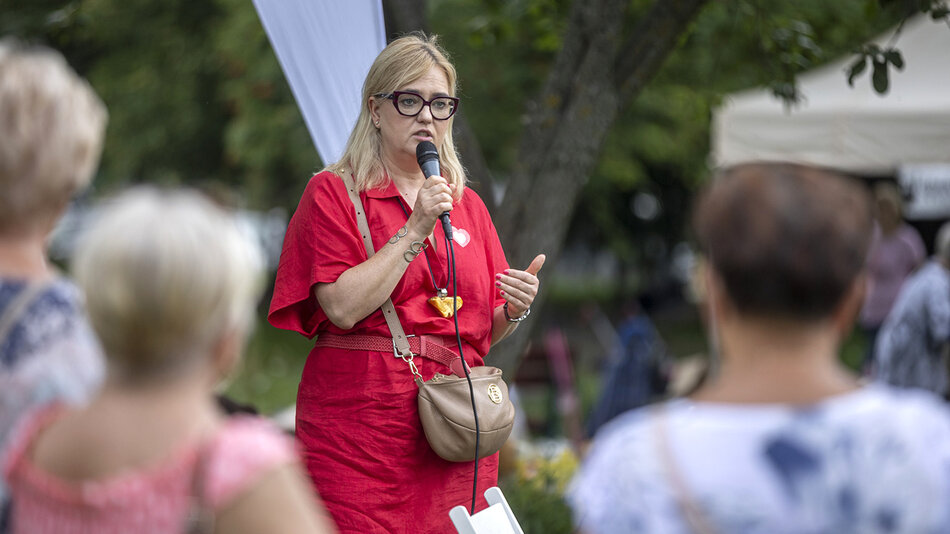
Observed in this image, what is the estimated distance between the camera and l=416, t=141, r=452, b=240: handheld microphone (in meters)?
2.93

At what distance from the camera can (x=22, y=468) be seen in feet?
5.13

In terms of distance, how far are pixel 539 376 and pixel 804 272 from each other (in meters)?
8.50

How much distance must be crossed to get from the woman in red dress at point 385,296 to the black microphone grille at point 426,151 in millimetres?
28

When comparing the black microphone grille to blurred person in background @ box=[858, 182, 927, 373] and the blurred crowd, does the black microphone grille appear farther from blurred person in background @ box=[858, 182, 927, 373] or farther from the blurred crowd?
blurred person in background @ box=[858, 182, 927, 373]

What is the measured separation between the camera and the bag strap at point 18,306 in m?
1.72

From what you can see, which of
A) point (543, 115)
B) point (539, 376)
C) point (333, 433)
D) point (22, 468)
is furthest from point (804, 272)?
point (539, 376)

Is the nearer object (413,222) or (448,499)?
(413,222)

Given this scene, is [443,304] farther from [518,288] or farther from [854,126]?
[854,126]

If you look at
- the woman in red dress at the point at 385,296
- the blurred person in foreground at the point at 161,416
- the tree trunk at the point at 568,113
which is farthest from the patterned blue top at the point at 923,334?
the blurred person in foreground at the point at 161,416

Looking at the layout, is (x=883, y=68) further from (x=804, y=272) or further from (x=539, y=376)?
(x=539, y=376)

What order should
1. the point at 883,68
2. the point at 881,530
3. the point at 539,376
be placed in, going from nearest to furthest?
the point at 881,530
the point at 883,68
the point at 539,376

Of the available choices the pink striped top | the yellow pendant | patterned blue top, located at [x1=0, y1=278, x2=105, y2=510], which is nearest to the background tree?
the yellow pendant

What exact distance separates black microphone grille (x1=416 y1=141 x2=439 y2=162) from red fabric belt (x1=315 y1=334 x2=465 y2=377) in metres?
0.52

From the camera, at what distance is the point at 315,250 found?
290 centimetres
